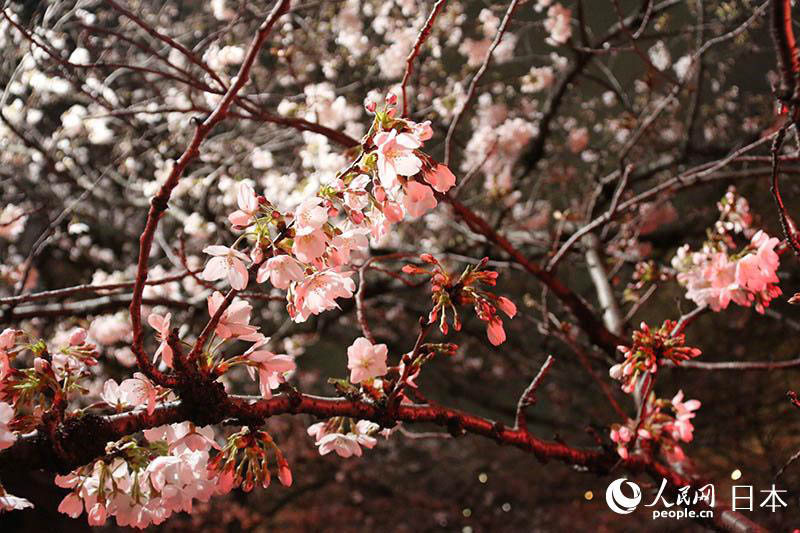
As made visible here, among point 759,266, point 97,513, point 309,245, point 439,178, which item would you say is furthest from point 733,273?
point 97,513

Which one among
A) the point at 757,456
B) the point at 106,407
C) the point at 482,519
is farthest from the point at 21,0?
the point at 757,456

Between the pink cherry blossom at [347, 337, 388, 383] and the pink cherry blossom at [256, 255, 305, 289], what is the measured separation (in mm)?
295

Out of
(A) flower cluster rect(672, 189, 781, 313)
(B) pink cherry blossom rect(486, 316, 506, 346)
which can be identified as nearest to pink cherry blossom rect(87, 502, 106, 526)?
(B) pink cherry blossom rect(486, 316, 506, 346)

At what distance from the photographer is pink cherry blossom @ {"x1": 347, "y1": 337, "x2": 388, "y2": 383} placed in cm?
138

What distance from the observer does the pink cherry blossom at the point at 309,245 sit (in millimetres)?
1123

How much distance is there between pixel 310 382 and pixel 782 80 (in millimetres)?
8722

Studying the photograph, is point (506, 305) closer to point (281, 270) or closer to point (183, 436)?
point (281, 270)

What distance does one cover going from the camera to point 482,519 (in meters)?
7.57

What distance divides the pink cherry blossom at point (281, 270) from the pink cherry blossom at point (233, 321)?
0.36 ft

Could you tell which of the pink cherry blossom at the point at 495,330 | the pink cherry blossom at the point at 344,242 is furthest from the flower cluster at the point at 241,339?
the pink cherry blossom at the point at 495,330

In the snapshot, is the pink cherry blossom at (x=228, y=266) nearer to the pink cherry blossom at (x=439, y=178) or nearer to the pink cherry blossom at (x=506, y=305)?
the pink cherry blossom at (x=439, y=178)

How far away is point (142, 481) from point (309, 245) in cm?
61

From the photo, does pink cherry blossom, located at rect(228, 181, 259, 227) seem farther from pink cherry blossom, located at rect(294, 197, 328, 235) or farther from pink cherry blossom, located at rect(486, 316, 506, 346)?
pink cherry blossom, located at rect(486, 316, 506, 346)

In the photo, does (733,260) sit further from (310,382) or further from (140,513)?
(310,382)
